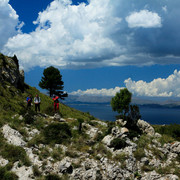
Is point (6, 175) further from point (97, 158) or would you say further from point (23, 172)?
point (97, 158)

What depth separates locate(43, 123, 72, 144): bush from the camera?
58.0 feet

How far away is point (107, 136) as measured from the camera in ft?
64.0

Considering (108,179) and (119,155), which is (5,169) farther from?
(119,155)

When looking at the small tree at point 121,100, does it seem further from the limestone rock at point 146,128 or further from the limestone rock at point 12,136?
the limestone rock at point 12,136

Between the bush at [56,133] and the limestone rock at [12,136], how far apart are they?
266 centimetres

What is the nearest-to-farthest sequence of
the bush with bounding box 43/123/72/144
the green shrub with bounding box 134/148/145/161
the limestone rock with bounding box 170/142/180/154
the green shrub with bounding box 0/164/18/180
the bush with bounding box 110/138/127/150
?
1. the green shrub with bounding box 0/164/18/180
2. the green shrub with bounding box 134/148/145/161
3. the bush with bounding box 43/123/72/144
4. the bush with bounding box 110/138/127/150
5. the limestone rock with bounding box 170/142/180/154

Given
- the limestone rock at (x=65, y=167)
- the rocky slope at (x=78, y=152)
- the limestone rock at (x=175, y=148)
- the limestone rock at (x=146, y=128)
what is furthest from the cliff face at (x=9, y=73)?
the limestone rock at (x=175, y=148)

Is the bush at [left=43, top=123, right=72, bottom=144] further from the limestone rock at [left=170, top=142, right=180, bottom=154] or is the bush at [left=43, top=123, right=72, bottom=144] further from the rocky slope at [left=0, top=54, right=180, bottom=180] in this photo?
the limestone rock at [left=170, top=142, right=180, bottom=154]

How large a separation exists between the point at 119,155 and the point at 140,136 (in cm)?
601

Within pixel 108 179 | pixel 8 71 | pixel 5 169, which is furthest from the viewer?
pixel 8 71

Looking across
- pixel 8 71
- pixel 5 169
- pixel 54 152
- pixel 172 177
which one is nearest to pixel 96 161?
pixel 54 152

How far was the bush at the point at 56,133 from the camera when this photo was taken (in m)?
17.7

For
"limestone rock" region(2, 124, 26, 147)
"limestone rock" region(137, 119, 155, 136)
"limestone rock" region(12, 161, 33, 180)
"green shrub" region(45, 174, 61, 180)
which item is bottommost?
→ "green shrub" region(45, 174, 61, 180)

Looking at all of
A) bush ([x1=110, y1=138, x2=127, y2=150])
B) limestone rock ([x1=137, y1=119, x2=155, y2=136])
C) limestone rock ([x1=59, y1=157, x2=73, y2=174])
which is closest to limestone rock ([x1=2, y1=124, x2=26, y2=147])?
limestone rock ([x1=59, y1=157, x2=73, y2=174])
